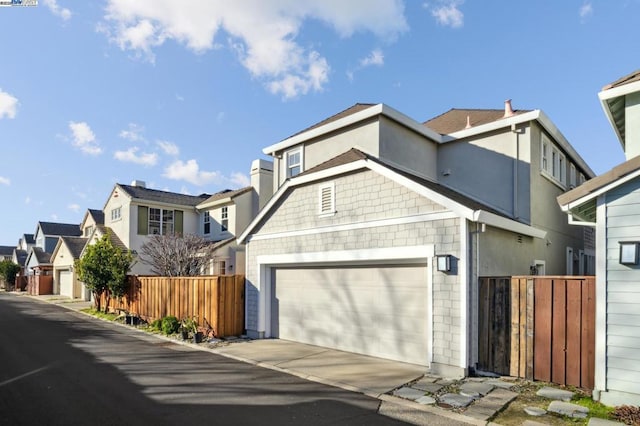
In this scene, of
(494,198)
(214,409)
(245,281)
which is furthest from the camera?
(245,281)

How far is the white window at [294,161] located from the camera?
1490 cm

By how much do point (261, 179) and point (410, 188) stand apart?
14743 millimetres

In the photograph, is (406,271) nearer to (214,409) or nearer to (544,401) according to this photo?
(544,401)

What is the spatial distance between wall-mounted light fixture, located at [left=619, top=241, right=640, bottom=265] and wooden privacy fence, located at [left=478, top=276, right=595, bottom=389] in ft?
2.80

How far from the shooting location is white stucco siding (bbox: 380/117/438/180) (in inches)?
488

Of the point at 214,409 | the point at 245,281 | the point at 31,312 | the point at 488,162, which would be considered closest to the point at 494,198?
the point at 488,162

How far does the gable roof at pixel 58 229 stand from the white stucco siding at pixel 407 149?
152 feet

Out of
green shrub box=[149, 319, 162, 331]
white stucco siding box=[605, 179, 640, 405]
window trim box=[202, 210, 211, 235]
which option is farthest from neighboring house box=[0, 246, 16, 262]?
white stucco siding box=[605, 179, 640, 405]

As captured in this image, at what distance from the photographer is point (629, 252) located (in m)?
6.28

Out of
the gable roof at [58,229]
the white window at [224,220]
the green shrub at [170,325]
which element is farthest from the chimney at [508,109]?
the gable roof at [58,229]

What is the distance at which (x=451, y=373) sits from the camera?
8.05 meters

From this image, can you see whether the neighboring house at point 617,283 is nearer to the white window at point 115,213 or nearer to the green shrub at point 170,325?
the green shrub at point 170,325

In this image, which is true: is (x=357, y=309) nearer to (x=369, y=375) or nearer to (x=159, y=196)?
(x=369, y=375)

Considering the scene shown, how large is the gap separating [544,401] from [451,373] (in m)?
1.73
